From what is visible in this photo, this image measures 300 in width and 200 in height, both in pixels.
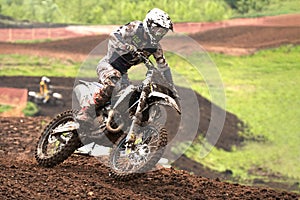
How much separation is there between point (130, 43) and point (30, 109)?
36.5 feet

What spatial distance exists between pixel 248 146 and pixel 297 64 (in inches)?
251

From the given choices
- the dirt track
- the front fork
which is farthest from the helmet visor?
the dirt track

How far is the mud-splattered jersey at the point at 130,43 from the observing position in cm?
1036

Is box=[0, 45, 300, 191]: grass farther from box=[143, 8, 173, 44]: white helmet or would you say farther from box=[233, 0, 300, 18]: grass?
box=[143, 8, 173, 44]: white helmet

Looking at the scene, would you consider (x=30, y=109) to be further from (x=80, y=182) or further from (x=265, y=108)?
(x=80, y=182)

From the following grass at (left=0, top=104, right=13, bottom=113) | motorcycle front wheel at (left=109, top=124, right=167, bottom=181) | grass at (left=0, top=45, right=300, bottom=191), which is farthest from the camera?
grass at (left=0, top=104, right=13, bottom=113)

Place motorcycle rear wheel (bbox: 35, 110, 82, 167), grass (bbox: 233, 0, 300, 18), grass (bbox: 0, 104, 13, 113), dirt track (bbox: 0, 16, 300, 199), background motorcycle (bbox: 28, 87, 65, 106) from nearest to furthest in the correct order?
1. dirt track (bbox: 0, 16, 300, 199)
2. motorcycle rear wheel (bbox: 35, 110, 82, 167)
3. grass (bbox: 0, 104, 13, 113)
4. background motorcycle (bbox: 28, 87, 65, 106)
5. grass (bbox: 233, 0, 300, 18)

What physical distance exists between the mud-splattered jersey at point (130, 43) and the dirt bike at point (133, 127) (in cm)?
19

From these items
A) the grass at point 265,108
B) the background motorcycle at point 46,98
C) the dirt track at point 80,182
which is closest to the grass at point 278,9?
the grass at point 265,108

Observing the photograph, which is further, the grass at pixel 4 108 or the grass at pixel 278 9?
the grass at pixel 278 9

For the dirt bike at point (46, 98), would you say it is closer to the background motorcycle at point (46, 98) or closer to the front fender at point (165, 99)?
the background motorcycle at point (46, 98)

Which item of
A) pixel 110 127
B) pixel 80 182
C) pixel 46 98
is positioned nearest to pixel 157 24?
pixel 110 127

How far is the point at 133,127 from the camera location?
1016 cm

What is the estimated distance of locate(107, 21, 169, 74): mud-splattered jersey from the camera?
10359mm
